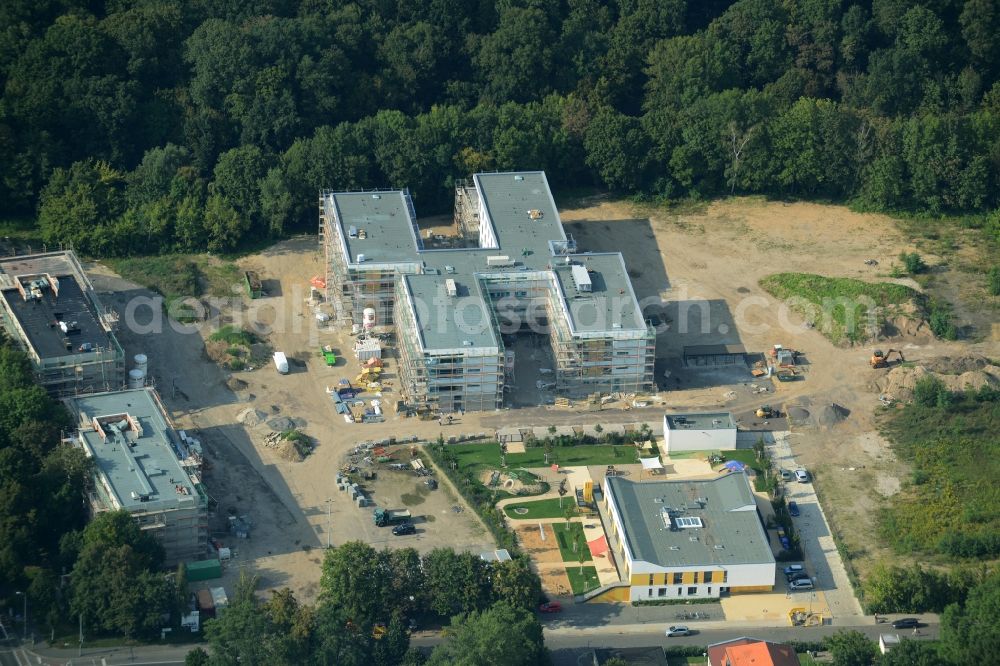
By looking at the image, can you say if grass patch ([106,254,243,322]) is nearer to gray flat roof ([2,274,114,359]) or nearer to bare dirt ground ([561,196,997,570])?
gray flat roof ([2,274,114,359])

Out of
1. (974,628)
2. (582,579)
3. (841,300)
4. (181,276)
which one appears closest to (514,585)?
(582,579)

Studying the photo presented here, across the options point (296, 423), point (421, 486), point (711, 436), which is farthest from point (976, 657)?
point (296, 423)

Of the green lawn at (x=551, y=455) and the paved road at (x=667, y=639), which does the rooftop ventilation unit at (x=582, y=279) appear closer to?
the green lawn at (x=551, y=455)

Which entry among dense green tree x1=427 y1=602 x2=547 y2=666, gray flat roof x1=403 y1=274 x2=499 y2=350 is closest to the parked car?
dense green tree x1=427 y1=602 x2=547 y2=666

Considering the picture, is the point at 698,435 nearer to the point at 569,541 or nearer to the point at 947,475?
the point at 569,541

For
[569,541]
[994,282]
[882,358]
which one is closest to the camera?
[569,541]

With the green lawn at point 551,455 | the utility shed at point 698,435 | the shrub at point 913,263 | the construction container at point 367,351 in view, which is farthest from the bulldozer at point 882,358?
the construction container at point 367,351
